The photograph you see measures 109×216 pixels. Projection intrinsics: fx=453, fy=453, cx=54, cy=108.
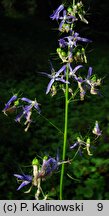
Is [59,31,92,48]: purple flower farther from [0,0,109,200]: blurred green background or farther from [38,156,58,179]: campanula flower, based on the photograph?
[38,156,58,179]: campanula flower

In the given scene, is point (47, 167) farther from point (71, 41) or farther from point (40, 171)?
point (71, 41)

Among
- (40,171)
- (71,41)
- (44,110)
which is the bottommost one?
(40,171)

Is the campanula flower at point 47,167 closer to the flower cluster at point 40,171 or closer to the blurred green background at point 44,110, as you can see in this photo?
the flower cluster at point 40,171

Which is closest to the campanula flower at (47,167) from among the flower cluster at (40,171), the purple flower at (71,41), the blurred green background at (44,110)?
the flower cluster at (40,171)

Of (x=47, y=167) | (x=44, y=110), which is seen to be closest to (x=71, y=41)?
(x=47, y=167)

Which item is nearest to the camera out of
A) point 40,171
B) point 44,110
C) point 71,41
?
point 40,171

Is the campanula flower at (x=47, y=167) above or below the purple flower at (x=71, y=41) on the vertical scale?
below

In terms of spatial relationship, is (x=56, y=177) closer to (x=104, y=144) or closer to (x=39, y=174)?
(x=104, y=144)

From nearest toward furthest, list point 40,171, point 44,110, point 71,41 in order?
point 40,171 < point 71,41 < point 44,110
